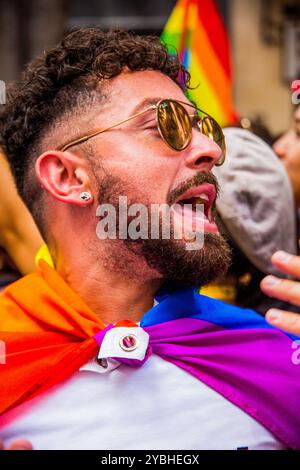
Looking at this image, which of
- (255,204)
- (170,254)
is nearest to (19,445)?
(170,254)

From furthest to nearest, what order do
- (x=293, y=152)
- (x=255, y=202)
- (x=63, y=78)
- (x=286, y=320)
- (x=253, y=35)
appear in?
(x=253, y=35) < (x=293, y=152) < (x=255, y=202) < (x=63, y=78) < (x=286, y=320)

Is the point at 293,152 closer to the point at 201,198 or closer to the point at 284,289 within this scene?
the point at 201,198

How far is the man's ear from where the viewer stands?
206 centimetres

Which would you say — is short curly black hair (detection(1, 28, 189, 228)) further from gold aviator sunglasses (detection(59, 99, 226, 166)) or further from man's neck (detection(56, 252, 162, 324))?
man's neck (detection(56, 252, 162, 324))

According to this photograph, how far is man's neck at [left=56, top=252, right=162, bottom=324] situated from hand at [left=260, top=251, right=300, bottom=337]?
1.85 feet

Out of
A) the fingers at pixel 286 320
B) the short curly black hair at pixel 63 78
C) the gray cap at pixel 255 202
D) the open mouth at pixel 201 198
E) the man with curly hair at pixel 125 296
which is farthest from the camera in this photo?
the gray cap at pixel 255 202

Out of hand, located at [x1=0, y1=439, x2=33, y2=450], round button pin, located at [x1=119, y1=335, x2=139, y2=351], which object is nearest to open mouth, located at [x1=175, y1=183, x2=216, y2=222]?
round button pin, located at [x1=119, y1=335, x2=139, y2=351]

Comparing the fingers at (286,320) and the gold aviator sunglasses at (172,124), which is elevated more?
the gold aviator sunglasses at (172,124)

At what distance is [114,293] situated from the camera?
206 cm

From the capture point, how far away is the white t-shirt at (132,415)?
1.83 meters

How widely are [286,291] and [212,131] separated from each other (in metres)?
0.78

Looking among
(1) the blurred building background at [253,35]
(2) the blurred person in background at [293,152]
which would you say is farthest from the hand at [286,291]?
(1) the blurred building background at [253,35]

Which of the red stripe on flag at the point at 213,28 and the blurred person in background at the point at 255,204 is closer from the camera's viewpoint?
the blurred person in background at the point at 255,204

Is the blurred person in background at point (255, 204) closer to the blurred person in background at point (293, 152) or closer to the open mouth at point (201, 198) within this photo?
the blurred person in background at point (293, 152)
